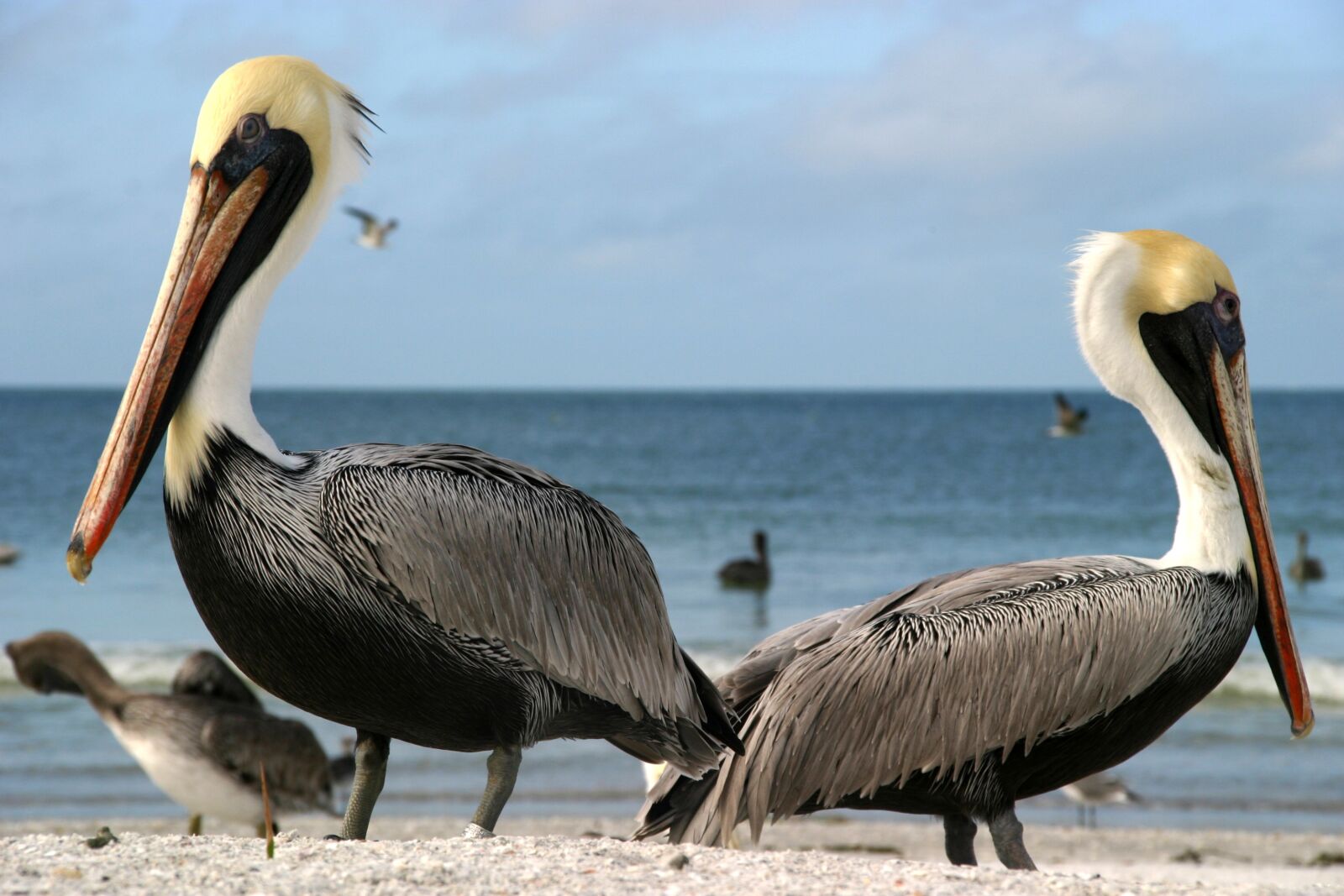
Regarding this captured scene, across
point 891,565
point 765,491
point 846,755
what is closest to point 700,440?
point 765,491

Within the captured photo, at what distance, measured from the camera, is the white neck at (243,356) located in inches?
124

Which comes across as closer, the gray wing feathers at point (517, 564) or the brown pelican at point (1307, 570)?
the gray wing feathers at point (517, 564)

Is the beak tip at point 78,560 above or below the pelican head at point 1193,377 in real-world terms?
below

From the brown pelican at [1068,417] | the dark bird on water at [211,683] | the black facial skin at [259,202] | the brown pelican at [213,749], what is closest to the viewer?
the black facial skin at [259,202]


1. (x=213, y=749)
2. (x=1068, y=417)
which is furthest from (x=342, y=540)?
(x=1068, y=417)

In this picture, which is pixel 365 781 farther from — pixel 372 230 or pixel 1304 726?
pixel 372 230

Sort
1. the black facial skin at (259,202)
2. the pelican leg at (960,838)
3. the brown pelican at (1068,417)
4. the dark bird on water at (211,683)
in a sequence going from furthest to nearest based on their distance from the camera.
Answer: the brown pelican at (1068,417), the dark bird on water at (211,683), the pelican leg at (960,838), the black facial skin at (259,202)

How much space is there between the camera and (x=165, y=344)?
10.4ft

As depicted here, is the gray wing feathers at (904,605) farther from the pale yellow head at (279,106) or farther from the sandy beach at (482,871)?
the pale yellow head at (279,106)

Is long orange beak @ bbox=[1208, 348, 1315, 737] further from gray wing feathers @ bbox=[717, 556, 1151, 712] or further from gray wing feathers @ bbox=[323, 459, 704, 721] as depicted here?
gray wing feathers @ bbox=[323, 459, 704, 721]

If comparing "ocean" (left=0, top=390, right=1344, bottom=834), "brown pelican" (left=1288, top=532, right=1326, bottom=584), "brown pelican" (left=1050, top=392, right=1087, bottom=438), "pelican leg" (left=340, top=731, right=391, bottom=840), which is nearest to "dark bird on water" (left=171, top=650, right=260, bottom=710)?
"ocean" (left=0, top=390, right=1344, bottom=834)

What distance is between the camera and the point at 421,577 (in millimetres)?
3115

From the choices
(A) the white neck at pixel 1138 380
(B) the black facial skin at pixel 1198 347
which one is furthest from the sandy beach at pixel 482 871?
(B) the black facial skin at pixel 1198 347

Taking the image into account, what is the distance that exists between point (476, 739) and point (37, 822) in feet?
17.0
